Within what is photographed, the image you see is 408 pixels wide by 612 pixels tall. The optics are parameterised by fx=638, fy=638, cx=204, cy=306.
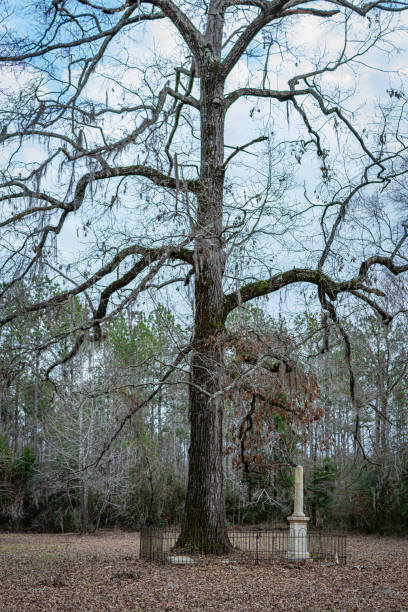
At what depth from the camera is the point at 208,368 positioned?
11812 millimetres

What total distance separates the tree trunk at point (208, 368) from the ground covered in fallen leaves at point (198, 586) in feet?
3.55

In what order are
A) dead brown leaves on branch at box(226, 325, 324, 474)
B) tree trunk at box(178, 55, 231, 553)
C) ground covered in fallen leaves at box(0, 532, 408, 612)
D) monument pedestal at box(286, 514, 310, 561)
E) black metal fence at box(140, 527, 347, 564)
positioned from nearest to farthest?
1. ground covered in fallen leaves at box(0, 532, 408, 612)
2. dead brown leaves on branch at box(226, 325, 324, 474)
3. black metal fence at box(140, 527, 347, 564)
4. tree trunk at box(178, 55, 231, 553)
5. monument pedestal at box(286, 514, 310, 561)

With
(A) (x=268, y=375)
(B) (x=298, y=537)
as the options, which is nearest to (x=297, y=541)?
(B) (x=298, y=537)

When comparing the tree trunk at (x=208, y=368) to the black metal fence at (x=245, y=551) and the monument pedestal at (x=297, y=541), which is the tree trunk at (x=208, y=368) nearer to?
the black metal fence at (x=245, y=551)

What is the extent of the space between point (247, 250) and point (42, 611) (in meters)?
6.69

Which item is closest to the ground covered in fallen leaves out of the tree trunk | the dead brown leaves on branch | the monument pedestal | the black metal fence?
the black metal fence

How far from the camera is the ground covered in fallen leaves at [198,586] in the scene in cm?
738

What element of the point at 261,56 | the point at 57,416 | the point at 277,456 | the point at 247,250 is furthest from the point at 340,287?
the point at 57,416

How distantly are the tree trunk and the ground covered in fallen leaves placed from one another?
3.55 ft

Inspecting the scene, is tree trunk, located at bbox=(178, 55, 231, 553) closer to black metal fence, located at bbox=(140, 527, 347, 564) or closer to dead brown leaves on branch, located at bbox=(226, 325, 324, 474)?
black metal fence, located at bbox=(140, 527, 347, 564)

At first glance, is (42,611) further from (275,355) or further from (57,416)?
(57,416)

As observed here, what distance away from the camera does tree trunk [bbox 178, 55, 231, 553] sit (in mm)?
11312

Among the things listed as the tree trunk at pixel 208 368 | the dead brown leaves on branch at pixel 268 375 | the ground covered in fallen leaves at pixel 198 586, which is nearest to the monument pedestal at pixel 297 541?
the ground covered in fallen leaves at pixel 198 586

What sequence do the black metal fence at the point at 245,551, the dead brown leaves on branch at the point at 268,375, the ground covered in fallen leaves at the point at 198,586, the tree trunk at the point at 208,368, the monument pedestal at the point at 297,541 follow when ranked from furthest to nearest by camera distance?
the monument pedestal at the point at 297,541 < the tree trunk at the point at 208,368 < the black metal fence at the point at 245,551 < the dead brown leaves on branch at the point at 268,375 < the ground covered in fallen leaves at the point at 198,586
